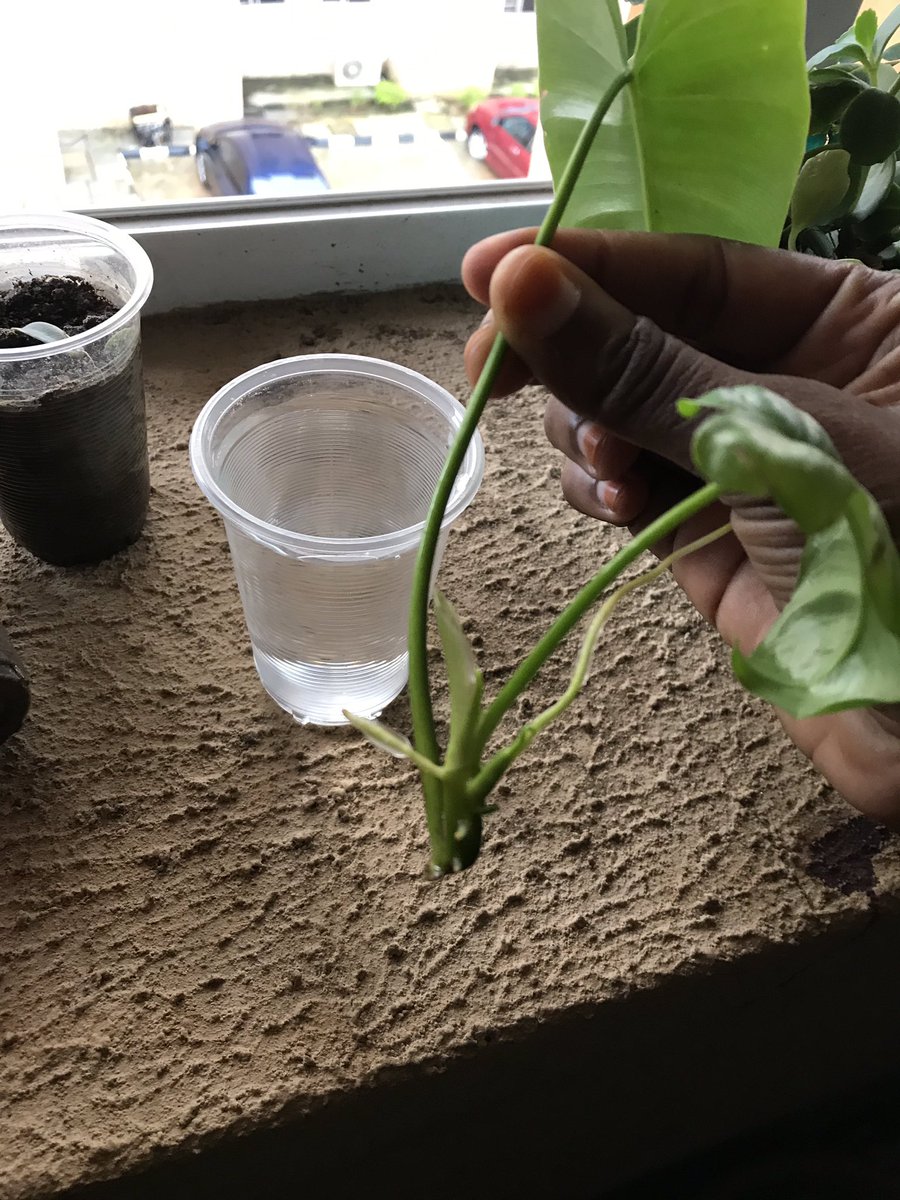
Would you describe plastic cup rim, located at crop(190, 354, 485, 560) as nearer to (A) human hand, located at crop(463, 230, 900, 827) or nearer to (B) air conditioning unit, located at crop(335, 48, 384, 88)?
(A) human hand, located at crop(463, 230, 900, 827)

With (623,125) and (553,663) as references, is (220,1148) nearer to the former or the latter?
(553,663)

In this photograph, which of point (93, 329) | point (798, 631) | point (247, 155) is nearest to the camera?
point (798, 631)

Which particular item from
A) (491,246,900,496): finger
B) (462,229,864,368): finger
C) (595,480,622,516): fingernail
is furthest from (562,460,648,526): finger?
(491,246,900,496): finger

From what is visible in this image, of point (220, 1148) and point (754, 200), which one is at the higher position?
point (754, 200)

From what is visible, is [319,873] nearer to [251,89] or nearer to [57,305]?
[57,305]

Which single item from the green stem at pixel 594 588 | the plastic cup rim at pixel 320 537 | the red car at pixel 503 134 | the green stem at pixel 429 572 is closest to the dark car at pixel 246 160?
the red car at pixel 503 134

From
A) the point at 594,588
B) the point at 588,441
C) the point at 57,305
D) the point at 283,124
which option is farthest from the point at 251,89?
the point at 594,588


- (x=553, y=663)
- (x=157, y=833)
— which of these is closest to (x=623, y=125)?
(x=553, y=663)
